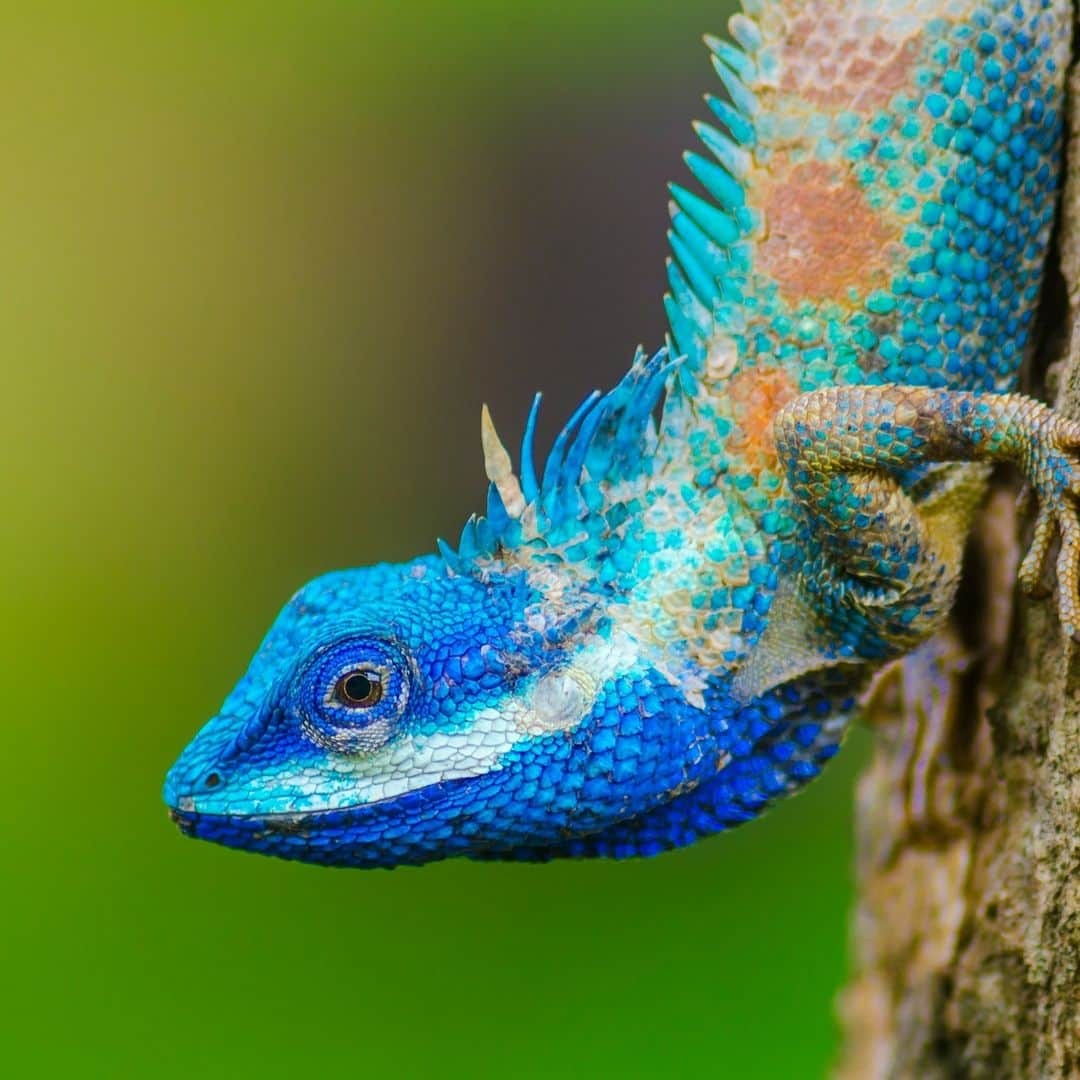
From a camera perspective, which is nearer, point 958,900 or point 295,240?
point 958,900

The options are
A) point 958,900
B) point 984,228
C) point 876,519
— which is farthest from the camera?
point 958,900

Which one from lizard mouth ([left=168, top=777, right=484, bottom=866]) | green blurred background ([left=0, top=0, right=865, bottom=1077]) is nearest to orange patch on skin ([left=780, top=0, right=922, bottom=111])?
lizard mouth ([left=168, top=777, right=484, bottom=866])

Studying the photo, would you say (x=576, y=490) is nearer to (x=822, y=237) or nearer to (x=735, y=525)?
(x=735, y=525)

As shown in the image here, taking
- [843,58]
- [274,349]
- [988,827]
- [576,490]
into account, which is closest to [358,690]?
[576,490]

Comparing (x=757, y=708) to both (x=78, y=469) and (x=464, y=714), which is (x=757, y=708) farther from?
(x=78, y=469)

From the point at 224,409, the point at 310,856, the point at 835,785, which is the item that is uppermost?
the point at 224,409

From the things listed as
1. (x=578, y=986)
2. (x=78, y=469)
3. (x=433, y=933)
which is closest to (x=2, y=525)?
(x=78, y=469)
